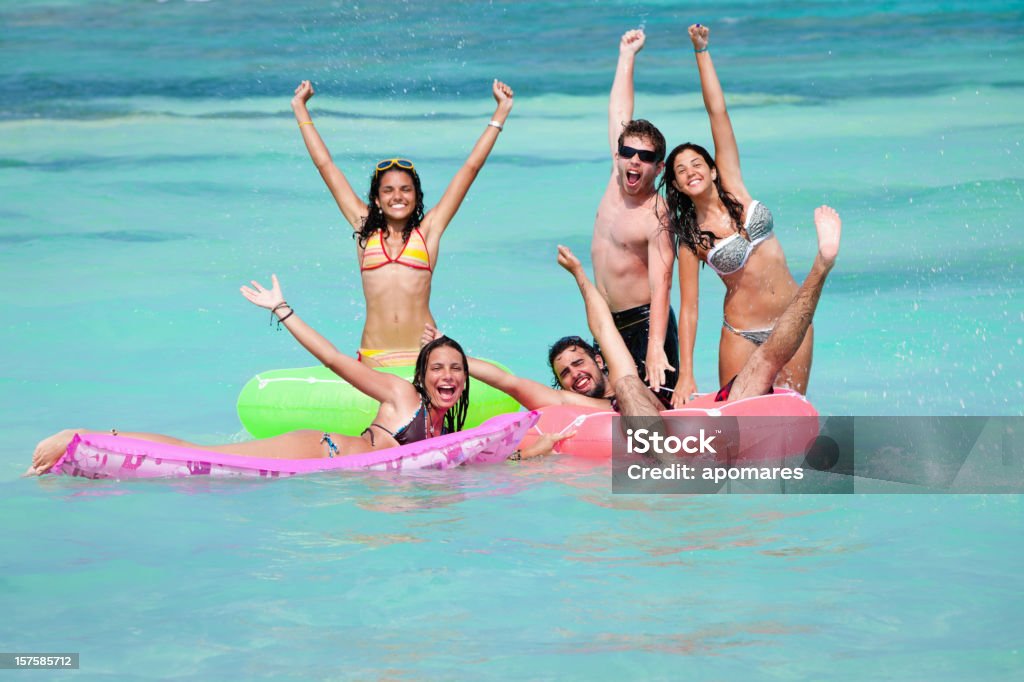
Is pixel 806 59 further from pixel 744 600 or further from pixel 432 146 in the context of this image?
pixel 744 600

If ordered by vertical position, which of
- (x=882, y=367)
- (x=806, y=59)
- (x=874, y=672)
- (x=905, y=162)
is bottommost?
(x=874, y=672)

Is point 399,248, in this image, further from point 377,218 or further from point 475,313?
point 475,313

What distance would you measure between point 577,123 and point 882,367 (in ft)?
23.7

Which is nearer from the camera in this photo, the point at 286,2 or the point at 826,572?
the point at 826,572

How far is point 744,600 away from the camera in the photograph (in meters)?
3.90

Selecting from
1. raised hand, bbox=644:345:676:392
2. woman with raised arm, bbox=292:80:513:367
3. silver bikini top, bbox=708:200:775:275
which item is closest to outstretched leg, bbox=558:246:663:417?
raised hand, bbox=644:345:676:392

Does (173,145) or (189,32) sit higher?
(189,32)

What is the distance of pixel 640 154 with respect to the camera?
18.3 ft

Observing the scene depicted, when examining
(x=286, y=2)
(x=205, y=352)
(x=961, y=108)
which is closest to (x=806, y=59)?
(x=961, y=108)

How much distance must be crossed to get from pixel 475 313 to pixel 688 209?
4763mm

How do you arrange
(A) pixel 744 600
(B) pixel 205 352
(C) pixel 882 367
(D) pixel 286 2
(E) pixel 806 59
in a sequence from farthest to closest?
(D) pixel 286 2
(E) pixel 806 59
(B) pixel 205 352
(C) pixel 882 367
(A) pixel 744 600

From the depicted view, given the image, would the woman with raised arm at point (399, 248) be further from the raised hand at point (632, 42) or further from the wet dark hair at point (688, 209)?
the wet dark hair at point (688, 209)

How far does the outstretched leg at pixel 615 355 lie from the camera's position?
5.14m

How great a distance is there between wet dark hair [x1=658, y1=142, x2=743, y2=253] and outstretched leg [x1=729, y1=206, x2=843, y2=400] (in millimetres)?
425
